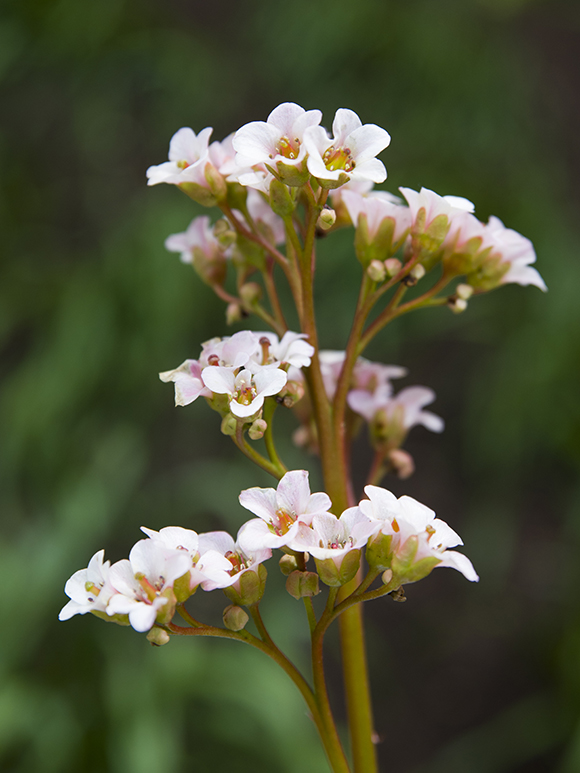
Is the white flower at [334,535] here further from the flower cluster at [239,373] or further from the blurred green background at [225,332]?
the blurred green background at [225,332]

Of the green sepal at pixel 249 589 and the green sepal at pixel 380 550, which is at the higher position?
the green sepal at pixel 380 550

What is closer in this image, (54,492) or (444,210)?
(444,210)

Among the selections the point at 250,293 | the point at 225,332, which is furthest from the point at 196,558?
the point at 225,332

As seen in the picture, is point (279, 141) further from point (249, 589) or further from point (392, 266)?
point (249, 589)

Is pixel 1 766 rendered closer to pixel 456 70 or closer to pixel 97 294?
pixel 97 294

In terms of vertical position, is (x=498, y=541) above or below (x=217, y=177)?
below

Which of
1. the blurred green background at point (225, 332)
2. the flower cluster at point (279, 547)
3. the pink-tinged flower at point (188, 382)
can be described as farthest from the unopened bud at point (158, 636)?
the blurred green background at point (225, 332)

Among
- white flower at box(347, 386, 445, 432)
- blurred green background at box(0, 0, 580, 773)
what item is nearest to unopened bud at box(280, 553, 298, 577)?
white flower at box(347, 386, 445, 432)

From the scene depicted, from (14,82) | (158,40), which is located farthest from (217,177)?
(14,82)
